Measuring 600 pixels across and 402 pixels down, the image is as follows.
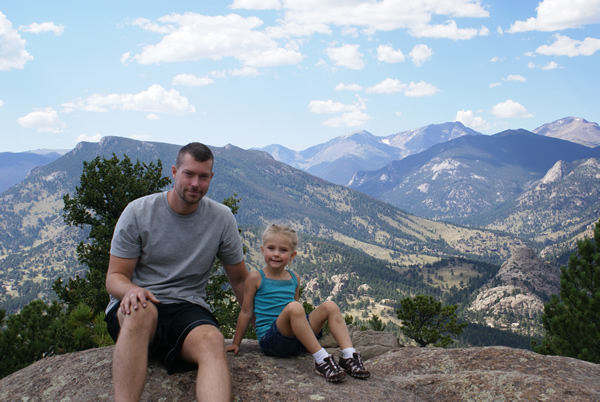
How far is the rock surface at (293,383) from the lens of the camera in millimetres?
6867

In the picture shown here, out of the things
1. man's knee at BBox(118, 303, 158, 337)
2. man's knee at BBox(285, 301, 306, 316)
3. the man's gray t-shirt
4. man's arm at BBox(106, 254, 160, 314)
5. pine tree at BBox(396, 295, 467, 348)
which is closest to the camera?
man's knee at BBox(118, 303, 158, 337)

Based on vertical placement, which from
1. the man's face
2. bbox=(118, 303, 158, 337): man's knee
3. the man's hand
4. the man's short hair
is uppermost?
the man's short hair

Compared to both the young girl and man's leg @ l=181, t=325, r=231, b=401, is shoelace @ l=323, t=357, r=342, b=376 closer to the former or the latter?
the young girl

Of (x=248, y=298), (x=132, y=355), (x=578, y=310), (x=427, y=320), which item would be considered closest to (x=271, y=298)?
(x=248, y=298)

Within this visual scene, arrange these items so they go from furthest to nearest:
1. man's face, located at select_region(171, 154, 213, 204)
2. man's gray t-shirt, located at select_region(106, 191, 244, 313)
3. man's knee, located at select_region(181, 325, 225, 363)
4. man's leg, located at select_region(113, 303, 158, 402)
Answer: man's gray t-shirt, located at select_region(106, 191, 244, 313), man's face, located at select_region(171, 154, 213, 204), man's knee, located at select_region(181, 325, 225, 363), man's leg, located at select_region(113, 303, 158, 402)

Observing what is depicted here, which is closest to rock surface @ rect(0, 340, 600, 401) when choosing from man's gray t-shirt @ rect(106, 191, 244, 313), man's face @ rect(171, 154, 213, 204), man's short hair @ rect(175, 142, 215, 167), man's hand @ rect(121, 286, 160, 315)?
man's gray t-shirt @ rect(106, 191, 244, 313)

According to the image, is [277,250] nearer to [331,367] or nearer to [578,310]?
[331,367]

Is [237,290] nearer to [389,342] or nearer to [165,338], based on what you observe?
→ [165,338]

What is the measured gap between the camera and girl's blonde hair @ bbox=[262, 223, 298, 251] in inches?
324

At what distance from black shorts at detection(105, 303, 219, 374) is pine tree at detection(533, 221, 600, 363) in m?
18.9

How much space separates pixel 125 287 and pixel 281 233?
2.85m

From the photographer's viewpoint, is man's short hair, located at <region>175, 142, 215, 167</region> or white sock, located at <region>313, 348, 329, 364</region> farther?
white sock, located at <region>313, 348, 329, 364</region>

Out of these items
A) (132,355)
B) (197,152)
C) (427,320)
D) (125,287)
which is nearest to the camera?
(132,355)

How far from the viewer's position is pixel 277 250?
26.7 ft
